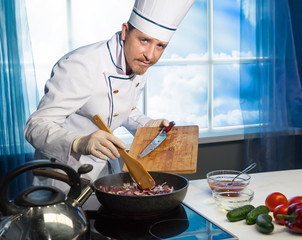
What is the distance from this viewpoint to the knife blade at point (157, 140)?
1871 mm

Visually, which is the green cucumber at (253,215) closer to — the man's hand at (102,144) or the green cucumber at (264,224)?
the green cucumber at (264,224)

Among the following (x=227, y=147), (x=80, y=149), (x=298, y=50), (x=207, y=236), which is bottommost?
(x=227, y=147)

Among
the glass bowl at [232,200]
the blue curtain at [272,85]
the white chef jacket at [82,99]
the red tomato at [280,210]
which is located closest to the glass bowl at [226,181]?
the glass bowl at [232,200]

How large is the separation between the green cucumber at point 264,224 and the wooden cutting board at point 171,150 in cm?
51

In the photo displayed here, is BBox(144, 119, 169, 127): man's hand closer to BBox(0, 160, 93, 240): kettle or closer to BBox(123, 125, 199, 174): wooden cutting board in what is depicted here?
BBox(123, 125, 199, 174): wooden cutting board

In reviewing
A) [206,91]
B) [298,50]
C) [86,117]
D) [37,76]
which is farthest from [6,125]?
[298,50]

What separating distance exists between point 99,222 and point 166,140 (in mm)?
723

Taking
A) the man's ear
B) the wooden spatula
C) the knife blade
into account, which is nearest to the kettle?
the wooden spatula

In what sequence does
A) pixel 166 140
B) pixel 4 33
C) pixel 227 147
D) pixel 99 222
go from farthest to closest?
pixel 227 147
pixel 4 33
pixel 166 140
pixel 99 222

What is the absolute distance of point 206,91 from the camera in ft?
12.4

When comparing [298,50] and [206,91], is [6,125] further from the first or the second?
[298,50]

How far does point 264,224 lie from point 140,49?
987 millimetres

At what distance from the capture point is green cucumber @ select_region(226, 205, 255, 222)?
4.48ft

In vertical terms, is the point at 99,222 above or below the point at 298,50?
below
